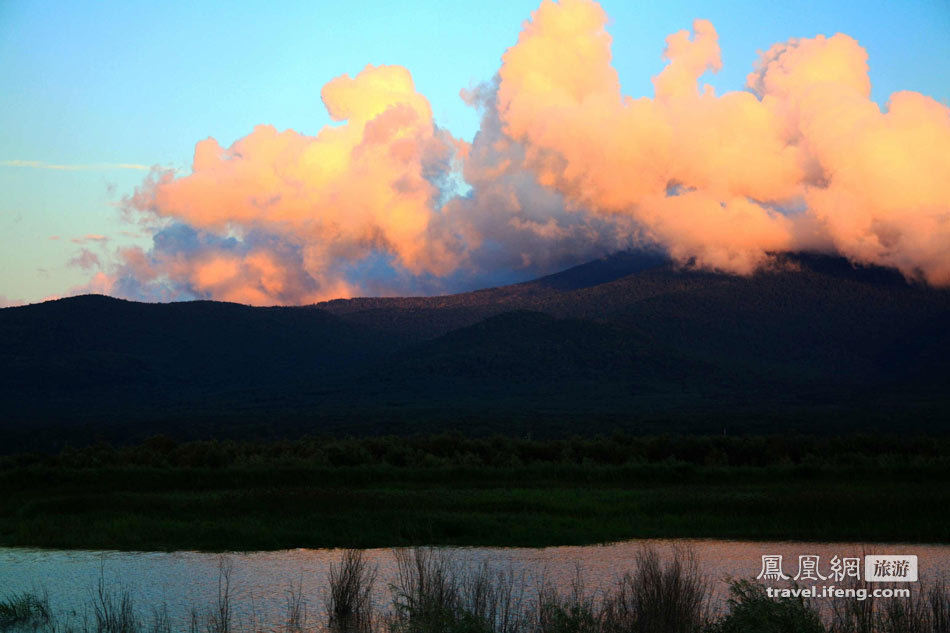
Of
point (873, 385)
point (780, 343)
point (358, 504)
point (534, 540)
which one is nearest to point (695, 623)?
point (534, 540)

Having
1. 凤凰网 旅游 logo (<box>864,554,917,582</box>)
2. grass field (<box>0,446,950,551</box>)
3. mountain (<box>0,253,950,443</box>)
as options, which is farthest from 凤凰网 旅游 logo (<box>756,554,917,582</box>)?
mountain (<box>0,253,950,443</box>)

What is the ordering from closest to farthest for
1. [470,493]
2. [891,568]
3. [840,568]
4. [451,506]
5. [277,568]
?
[891,568] → [840,568] → [277,568] → [451,506] → [470,493]

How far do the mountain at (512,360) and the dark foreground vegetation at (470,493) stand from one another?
3031cm

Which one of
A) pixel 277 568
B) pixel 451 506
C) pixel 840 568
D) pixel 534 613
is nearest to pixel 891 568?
pixel 840 568

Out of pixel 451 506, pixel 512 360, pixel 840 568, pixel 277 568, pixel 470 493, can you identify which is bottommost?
pixel 277 568

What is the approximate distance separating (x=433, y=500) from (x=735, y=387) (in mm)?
95457

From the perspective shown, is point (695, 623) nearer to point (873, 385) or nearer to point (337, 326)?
point (873, 385)

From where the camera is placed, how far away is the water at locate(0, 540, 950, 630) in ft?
53.8

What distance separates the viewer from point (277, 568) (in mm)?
19703

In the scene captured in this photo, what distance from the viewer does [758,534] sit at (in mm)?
23797

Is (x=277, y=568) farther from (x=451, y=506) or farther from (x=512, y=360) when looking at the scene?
(x=512, y=360)

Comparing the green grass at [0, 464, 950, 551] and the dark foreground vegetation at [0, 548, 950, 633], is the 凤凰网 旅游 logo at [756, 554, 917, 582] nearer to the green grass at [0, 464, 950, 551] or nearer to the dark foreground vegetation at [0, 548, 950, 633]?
the dark foreground vegetation at [0, 548, 950, 633]

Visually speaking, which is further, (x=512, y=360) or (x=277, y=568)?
(x=512, y=360)

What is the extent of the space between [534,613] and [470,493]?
16994 mm
